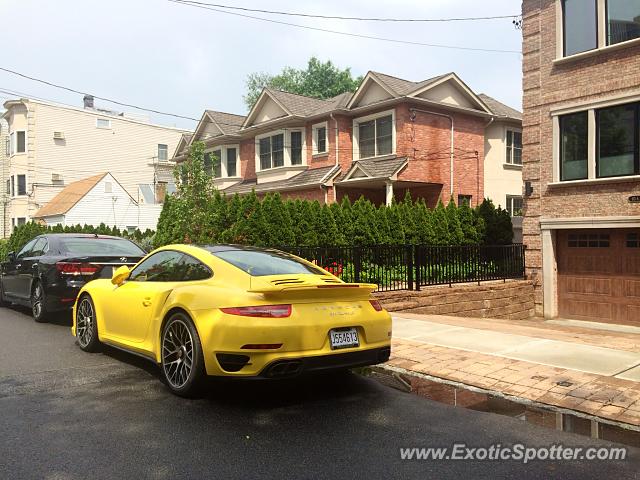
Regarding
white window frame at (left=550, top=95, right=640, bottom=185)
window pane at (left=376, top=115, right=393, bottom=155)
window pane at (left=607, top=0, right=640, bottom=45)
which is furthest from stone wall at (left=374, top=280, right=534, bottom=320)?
window pane at (left=376, top=115, right=393, bottom=155)

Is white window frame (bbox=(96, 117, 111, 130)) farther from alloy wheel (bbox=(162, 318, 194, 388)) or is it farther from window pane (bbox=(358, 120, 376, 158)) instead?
alloy wheel (bbox=(162, 318, 194, 388))

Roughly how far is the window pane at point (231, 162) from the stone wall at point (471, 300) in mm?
19961

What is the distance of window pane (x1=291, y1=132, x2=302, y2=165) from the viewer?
2705cm

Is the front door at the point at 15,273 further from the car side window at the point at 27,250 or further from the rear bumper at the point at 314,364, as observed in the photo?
the rear bumper at the point at 314,364

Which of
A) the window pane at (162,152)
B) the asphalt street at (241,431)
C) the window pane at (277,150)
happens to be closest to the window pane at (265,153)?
the window pane at (277,150)

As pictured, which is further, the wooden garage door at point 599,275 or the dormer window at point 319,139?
the dormer window at point 319,139

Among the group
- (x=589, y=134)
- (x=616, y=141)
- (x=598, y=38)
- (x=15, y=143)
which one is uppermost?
(x=15, y=143)

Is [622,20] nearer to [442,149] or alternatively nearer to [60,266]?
[442,149]

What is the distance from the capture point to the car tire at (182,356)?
15.5 feet

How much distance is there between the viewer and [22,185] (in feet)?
131

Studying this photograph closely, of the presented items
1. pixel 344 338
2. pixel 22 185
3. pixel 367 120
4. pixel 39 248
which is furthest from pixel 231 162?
pixel 344 338

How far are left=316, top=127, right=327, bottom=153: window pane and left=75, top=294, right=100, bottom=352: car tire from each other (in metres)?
19.7

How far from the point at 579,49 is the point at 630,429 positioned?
13.2 meters

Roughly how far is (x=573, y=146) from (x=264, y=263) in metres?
12.2
